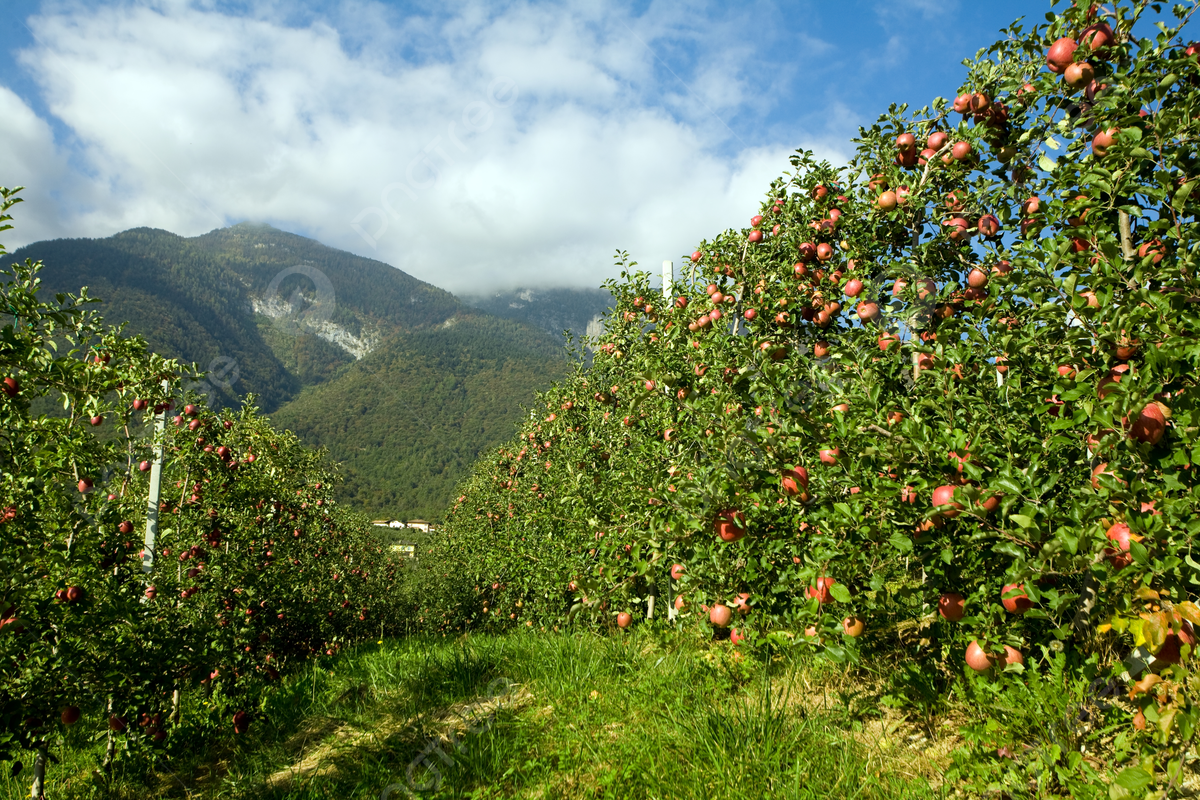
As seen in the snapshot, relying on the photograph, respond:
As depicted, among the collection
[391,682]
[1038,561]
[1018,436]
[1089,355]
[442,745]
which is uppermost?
[1089,355]

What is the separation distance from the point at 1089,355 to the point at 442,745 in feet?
12.5

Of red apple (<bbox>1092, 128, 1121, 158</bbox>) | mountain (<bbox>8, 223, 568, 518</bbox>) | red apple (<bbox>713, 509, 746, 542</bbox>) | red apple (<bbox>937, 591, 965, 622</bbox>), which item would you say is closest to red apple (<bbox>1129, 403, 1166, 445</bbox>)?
red apple (<bbox>937, 591, 965, 622</bbox>)

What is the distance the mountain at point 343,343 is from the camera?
8050 cm

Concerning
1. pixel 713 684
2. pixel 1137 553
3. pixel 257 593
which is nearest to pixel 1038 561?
pixel 1137 553

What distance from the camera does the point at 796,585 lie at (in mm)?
2963

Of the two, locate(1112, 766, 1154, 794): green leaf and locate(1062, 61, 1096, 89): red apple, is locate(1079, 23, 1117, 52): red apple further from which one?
locate(1112, 766, 1154, 794): green leaf

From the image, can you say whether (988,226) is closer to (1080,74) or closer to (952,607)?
(1080,74)

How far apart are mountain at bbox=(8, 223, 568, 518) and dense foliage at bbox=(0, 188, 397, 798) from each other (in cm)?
4330

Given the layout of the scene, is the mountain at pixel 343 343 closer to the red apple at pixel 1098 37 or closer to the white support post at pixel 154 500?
the white support post at pixel 154 500

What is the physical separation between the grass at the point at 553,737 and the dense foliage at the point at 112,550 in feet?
1.68

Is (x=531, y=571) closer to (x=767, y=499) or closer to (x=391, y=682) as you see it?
(x=391, y=682)

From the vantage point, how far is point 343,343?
495 ft

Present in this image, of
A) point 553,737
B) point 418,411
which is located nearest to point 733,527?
point 553,737

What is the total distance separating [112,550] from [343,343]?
161559 millimetres
